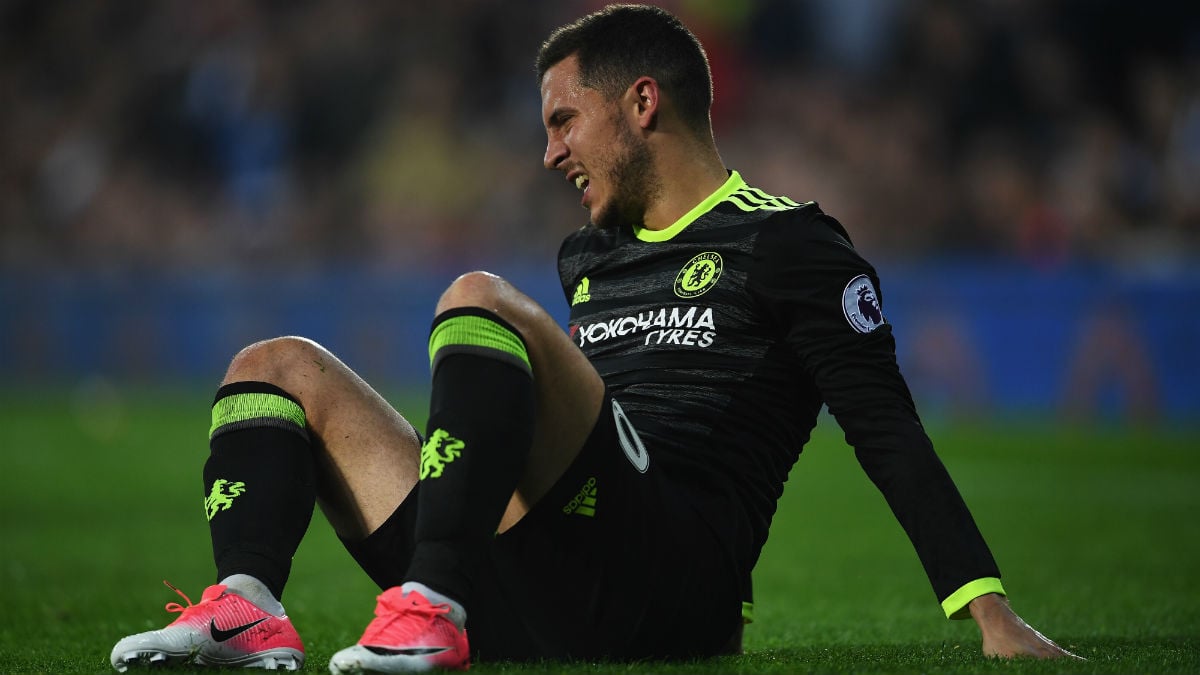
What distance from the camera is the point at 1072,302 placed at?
473 inches

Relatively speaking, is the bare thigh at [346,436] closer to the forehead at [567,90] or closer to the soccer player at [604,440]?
the soccer player at [604,440]

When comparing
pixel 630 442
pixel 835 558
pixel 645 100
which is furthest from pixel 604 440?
pixel 835 558

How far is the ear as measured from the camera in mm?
3434

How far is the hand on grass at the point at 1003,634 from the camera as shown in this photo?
292cm

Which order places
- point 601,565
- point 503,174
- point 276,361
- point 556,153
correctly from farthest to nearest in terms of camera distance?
point 503,174 < point 556,153 < point 276,361 < point 601,565

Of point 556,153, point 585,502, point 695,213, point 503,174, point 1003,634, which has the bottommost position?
point 1003,634

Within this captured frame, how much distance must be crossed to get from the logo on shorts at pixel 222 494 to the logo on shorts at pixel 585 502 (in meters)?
0.66

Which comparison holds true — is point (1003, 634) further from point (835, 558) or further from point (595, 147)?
point (835, 558)

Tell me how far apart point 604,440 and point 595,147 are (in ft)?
2.75

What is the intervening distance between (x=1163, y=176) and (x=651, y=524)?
409 inches

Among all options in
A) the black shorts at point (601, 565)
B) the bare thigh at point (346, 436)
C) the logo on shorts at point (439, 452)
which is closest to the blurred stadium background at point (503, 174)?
the black shorts at point (601, 565)

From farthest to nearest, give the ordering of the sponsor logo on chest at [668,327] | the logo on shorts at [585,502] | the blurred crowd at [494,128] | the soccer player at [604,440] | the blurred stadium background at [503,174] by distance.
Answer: the blurred crowd at [494,128], the blurred stadium background at [503,174], the sponsor logo on chest at [668,327], the logo on shorts at [585,502], the soccer player at [604,440]

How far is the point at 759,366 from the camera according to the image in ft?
10.5

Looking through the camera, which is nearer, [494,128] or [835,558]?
[835,558]
